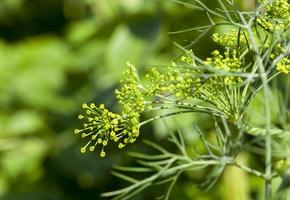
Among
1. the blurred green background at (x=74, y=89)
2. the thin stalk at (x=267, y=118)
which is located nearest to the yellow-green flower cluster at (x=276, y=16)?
the thin stalk at (x=267, y=118)

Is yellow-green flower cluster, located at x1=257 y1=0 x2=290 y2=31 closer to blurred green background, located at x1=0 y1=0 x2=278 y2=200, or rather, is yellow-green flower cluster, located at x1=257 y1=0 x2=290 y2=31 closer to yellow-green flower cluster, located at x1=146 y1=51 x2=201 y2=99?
yellow-green flower cluster, located at x1=146 y1=51 x2=201 y2=99

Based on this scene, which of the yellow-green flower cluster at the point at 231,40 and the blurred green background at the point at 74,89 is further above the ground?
the blurred green background at the point at 74,89

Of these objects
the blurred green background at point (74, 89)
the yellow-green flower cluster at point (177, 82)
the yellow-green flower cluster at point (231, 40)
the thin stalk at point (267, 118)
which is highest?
the blurred green background at point (74, 89)

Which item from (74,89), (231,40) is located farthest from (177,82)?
(74,89)

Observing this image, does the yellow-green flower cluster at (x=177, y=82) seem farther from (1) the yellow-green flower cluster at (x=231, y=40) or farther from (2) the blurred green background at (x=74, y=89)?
(2) the blurred green background at (x=74, y=89)

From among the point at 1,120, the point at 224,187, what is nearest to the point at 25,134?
the point at 1,120

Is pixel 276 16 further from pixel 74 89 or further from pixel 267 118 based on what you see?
pixel 74 89
